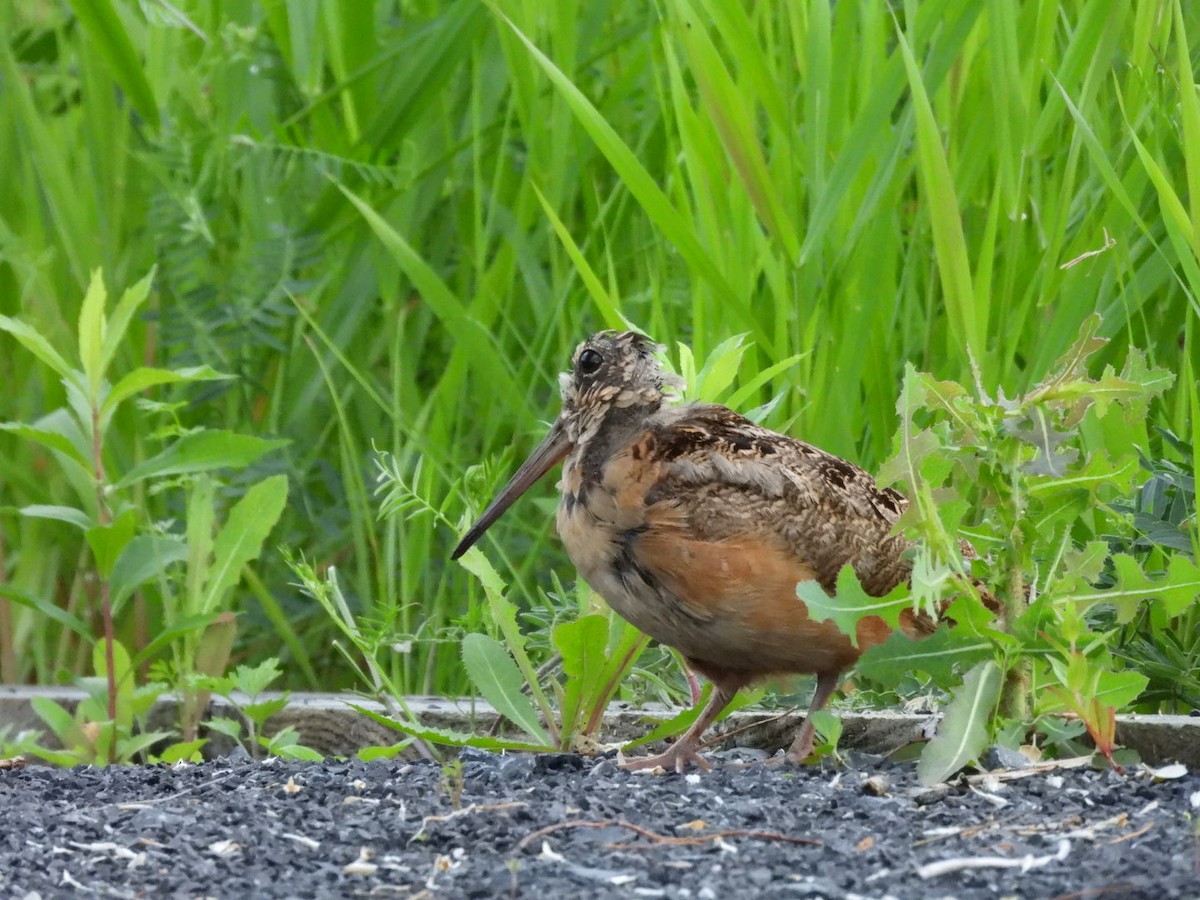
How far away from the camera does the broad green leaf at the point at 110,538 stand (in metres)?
3.70

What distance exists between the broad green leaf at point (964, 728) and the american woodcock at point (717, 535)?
17.9 inches

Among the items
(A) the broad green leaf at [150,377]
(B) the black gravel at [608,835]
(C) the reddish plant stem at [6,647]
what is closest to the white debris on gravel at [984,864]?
(B) the black gravel at [608,835]

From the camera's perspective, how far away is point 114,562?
3.81 m

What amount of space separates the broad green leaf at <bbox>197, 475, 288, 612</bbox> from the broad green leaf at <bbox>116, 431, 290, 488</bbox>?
→ 177 millimetres

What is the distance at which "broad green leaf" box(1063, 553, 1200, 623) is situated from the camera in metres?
2.86

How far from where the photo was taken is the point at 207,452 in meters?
3.82

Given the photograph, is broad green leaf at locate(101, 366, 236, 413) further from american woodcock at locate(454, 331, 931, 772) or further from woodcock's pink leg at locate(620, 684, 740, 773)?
woodcock's pink leg at locate(620, 684, 740, 773)

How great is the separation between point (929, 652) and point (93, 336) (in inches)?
79.6

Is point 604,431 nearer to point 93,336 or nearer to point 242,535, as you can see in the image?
point 242,535

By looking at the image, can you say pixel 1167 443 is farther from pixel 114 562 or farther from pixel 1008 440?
pixel 114 562

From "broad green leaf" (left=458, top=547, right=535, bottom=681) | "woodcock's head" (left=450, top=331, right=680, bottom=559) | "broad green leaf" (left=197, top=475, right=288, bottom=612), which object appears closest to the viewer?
"broad green leaf" (left=458, top=547, right=535, bottom=681)

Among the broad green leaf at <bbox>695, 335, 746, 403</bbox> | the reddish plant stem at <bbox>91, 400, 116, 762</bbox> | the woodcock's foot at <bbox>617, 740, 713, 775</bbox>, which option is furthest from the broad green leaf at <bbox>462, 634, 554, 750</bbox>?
the reddish plant stem at <bbox>91, 400, 116, 762</bbox>

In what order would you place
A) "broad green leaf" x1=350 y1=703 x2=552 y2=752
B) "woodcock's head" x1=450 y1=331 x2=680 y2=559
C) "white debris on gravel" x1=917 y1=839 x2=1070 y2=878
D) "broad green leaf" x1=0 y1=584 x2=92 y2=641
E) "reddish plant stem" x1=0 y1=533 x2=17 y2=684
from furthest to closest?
"reddish plant stem" x1=0 y1=533 x2=17 y2=684, "broad green leaf" x1=0 y1=584 x2=92 y2=641, "woodcock's head" x1=450 y1=331 x2=680 y2=559, "broad green leaf" x1=350 y1=703 x2=552 y2=752, "white debris on gravel" x1=917 y1=839 x2=1070 y2=878

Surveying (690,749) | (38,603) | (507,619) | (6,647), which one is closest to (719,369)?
(507,619)
